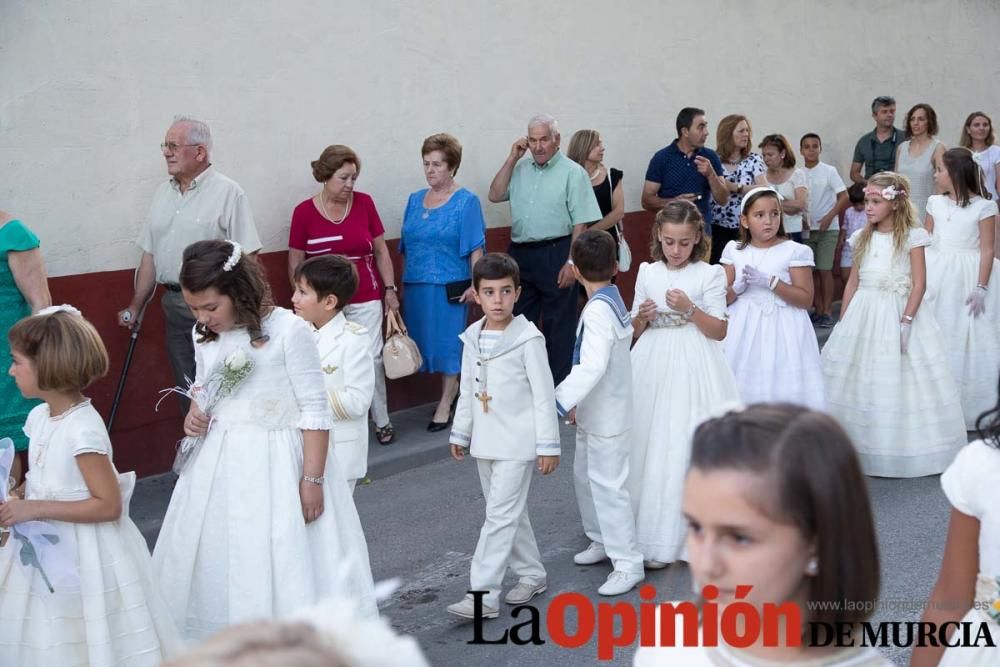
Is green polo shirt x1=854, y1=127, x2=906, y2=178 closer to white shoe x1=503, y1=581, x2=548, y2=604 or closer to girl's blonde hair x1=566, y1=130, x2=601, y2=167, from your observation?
girl's blonde hair x1=566, y1=130, x2=601, y2=167

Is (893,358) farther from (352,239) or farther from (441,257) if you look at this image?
(352,239)

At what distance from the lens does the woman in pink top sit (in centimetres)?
812

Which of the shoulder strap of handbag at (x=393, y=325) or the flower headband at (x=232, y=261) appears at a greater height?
the flower headband at (x=232, y=261)

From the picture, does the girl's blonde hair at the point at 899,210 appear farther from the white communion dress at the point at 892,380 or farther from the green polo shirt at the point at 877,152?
the green polo shirt at the point at 877,152

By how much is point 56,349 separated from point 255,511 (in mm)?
876

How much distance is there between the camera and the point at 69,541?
3.92m

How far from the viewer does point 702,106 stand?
41.3 ft

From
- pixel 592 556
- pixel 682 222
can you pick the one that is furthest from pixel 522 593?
pixel 682 222

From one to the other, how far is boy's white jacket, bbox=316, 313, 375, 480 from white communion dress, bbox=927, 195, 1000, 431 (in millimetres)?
5102

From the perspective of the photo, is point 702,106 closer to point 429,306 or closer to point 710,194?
point 710,194

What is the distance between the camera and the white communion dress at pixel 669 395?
6023mm

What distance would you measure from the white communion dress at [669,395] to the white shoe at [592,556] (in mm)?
195

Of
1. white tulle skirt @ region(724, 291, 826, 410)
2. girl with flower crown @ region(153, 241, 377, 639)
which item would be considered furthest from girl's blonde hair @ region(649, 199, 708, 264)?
girl with flower crown @ region(153, 241, 377, 639)

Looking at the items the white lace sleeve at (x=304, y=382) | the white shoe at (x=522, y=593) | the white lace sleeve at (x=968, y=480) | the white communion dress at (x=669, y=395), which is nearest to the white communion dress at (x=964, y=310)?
the white communion dress at (x=669, y=395)
